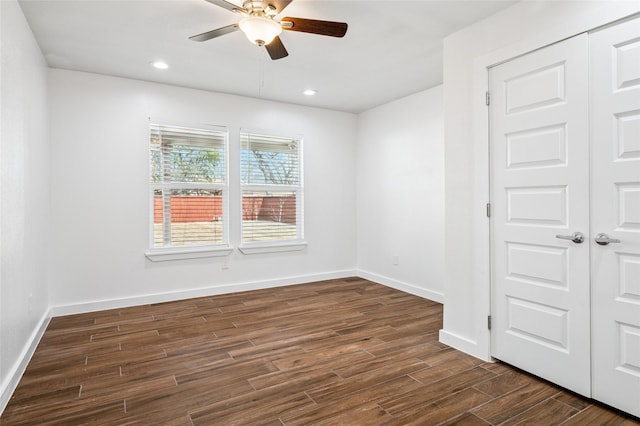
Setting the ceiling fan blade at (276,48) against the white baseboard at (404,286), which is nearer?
the ceiling fan blade at (276,48)

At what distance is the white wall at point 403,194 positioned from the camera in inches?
173

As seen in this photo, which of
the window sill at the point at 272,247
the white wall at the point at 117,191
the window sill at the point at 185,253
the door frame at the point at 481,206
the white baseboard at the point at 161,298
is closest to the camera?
the white baseboard at the point at 161,298

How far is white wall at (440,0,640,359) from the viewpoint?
252 cm

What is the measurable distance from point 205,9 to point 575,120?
2649 millimetres

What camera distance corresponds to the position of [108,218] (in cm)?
405

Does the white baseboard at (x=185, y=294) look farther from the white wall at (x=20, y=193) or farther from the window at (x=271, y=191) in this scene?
the window at (x=271, y=191)

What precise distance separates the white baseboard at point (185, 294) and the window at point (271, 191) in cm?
49

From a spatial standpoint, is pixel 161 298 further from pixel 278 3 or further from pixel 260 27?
pixel 278 3

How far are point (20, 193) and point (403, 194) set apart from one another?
4071 mm

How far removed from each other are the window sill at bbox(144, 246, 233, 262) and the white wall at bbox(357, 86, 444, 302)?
2.20 meters

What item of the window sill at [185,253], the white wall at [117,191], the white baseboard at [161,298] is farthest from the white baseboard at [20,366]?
the window sill at [185,253]

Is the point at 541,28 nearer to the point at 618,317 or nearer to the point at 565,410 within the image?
the point at 618,317

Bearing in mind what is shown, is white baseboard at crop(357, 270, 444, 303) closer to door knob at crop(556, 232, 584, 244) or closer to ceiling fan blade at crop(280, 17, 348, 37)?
door knob at crop(556, 232, 584, 244)

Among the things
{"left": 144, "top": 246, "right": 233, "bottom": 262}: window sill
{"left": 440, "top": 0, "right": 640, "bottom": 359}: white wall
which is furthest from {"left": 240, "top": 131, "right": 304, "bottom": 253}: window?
{"left": 440, "top": 0, "right": 640, "bottom": 359}: white wall
